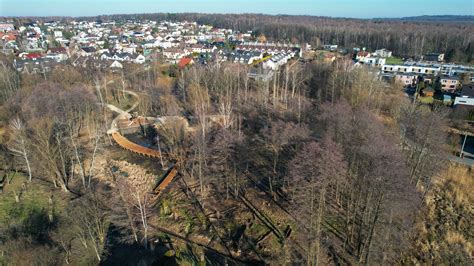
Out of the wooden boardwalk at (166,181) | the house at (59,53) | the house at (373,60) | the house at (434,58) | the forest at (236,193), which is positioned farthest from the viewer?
the house at (434,58)

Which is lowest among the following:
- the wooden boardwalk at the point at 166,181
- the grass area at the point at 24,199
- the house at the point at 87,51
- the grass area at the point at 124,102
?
the grass area at the point at 24,199

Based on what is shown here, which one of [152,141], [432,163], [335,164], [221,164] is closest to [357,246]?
[335,164]

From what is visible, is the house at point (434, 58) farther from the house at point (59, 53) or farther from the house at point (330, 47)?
the house at point (59, 53)

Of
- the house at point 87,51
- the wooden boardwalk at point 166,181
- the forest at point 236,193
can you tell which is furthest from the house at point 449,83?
the house at point 87,51

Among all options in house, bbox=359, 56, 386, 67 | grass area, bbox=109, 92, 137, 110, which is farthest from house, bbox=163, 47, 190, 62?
house, bbox=359, 56, 386, 67

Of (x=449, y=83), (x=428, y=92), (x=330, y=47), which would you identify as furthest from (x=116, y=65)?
(x=330, y=47)

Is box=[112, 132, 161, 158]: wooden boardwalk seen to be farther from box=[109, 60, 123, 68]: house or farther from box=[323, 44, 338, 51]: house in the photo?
box=[323, 44, 338, 51]: house

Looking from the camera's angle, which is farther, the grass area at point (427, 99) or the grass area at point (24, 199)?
the grass area at point (427, 99)

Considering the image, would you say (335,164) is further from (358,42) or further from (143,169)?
(358,42)
